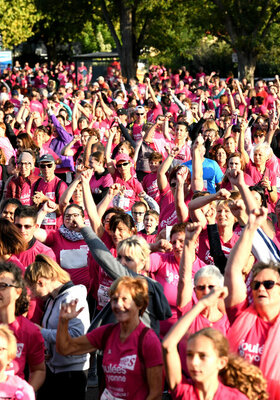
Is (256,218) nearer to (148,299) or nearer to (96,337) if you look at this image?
(148,299)

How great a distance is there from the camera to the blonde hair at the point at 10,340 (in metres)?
4.83

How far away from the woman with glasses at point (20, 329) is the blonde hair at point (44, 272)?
479 mm

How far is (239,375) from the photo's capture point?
183 inches

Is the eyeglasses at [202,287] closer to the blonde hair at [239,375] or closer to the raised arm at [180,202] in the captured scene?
the blonde hair at [239,375]

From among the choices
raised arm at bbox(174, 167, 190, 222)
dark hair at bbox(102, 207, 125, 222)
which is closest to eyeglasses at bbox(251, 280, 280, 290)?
dark hair at bbox(102, 207, 125, 222)

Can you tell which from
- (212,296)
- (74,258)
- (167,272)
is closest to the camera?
(212,296)

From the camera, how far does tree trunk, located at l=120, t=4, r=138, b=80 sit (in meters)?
37.8

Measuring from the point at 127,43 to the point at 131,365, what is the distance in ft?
111

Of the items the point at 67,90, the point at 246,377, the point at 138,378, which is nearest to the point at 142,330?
the point at 138,378

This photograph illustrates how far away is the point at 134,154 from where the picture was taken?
1191 cm

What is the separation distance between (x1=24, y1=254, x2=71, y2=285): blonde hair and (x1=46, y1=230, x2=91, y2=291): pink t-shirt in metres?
1.63

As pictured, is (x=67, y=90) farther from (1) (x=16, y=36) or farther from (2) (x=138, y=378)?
(1) (x=16, y=36)

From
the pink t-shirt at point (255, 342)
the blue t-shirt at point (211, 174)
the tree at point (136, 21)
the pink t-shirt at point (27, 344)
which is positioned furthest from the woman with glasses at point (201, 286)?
the tree at point (136, 21)

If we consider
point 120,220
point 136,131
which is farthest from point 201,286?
point 136,131
